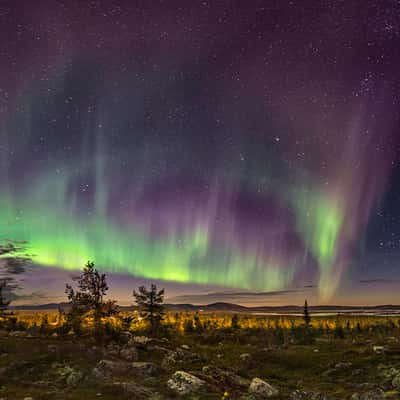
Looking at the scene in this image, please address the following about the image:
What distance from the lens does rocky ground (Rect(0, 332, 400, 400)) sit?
51281mm

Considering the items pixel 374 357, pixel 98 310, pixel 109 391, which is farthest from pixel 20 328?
pixel 374 357

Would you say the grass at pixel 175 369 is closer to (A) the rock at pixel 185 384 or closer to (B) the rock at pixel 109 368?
(A) the rock at pixel 185 384

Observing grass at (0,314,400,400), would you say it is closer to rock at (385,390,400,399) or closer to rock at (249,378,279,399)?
rock at (249,378,279,399)

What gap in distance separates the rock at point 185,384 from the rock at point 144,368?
6858 millimetres

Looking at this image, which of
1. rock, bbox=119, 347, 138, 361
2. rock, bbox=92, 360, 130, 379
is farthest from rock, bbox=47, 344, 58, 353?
rock, bbox=92, 360, 130, 379

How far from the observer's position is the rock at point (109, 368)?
57559 mm

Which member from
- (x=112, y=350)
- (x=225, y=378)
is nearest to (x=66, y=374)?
(x=112, y=350)

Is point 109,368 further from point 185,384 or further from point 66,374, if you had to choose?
point 185,384

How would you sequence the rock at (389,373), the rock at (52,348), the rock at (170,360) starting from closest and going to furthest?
the rock at (389,373) < the rock at (170,360) < the rock at (52,348)

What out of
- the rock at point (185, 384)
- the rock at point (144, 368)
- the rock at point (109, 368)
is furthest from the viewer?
the rock at point (144, 368)

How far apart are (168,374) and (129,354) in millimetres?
10779

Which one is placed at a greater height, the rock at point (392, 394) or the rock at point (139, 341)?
the rock at point (139, 341)

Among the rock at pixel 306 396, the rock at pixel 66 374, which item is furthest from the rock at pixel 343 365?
the rock at pixel 66 374

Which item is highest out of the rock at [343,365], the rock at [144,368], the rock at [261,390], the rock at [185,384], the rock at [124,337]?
the rock at [124,337]
